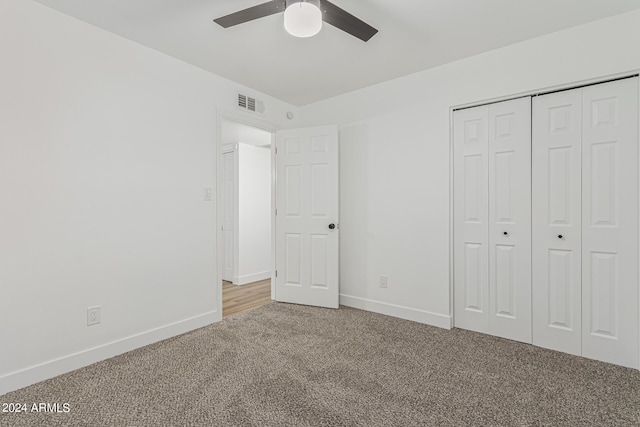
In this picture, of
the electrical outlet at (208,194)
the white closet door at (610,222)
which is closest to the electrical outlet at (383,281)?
the white closet door at (610,222)

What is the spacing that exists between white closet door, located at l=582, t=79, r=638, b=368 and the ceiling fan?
1.85 meters

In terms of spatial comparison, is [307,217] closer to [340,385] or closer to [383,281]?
[383,281]

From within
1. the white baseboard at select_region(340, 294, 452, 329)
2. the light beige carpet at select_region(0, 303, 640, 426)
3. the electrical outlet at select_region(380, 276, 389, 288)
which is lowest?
the light beige carpet at select_region(0, 303, 640, 426)

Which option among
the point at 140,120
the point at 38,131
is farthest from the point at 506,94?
the point at 38,131

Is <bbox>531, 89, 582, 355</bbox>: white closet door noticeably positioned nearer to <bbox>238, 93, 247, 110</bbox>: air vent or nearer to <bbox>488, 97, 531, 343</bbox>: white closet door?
<bbox>488, 97, 531, 343</bbox>: white closet door

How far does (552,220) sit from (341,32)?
87.6 inches

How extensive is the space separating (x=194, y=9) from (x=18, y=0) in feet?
3.48

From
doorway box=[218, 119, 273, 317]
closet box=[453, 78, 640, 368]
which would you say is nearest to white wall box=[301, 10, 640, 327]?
closet box=[453, 78, 640, 368]

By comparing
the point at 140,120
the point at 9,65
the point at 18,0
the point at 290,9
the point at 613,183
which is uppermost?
the point at 18,0

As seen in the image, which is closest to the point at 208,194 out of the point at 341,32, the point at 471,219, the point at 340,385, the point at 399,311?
the point at 341,32

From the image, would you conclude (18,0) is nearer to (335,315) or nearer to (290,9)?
(290,9)

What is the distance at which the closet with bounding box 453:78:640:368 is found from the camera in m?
2.28

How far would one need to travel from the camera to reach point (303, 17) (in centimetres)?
164

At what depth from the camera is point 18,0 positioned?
6.59ft
